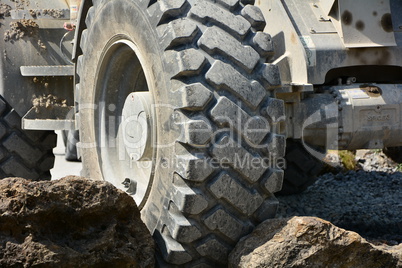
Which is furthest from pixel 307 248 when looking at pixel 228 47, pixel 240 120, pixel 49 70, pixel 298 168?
pixel 49 70

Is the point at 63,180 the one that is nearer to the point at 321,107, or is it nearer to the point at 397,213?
the point at 321,107

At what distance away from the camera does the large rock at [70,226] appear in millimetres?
2723

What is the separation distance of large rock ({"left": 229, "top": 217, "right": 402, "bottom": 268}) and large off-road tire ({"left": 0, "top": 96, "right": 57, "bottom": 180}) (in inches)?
97.4

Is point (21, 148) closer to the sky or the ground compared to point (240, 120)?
closer to the ground

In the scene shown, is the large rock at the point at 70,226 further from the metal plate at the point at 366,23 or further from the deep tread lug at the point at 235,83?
the metal plate at the point at 366,23

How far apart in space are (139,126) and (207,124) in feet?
2.28

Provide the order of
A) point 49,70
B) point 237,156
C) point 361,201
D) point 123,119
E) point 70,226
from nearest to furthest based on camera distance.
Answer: point 70,226 < point 237,156 < point 123,119 < point 49,70 < point 361,201

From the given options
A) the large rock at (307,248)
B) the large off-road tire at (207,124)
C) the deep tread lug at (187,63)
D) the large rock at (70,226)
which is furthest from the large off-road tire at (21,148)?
the large rock at (307,248)

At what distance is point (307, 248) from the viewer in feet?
9.61

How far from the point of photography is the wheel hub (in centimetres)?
346

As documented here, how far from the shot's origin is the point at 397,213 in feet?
15.3

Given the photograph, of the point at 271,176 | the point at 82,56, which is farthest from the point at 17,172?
the point at 271,176

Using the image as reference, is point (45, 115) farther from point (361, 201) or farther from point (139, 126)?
point (361, 201)

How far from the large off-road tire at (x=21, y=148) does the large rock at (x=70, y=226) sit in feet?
6.92
